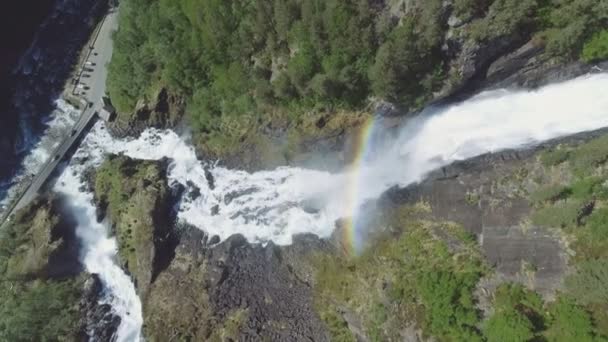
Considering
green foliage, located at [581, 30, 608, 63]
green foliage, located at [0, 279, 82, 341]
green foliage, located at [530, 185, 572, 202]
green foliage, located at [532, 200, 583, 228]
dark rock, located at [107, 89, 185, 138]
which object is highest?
green foliage, located at [581, 30, 608, 63]

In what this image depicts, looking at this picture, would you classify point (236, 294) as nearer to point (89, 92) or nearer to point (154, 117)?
point (154, 117)

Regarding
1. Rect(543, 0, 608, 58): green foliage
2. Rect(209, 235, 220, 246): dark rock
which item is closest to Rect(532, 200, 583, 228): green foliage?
Rect(543, 0, 608, 58): green foliage

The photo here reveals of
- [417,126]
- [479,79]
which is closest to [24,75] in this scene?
[417,126]

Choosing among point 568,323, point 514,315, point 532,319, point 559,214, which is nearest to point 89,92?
point 514,315

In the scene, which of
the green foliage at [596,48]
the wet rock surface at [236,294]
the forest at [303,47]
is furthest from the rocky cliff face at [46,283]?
the green foliage at [596,48]

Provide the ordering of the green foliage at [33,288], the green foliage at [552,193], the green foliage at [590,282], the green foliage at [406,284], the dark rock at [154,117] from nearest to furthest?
the green foliage at [590,282], the green foliage at [552,193], the green foliage at [406,284], the green foliage at [33,288], the dark rock at [154,117]

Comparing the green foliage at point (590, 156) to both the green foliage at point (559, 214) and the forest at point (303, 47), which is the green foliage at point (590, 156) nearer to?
the green foliage at point (559, 214)

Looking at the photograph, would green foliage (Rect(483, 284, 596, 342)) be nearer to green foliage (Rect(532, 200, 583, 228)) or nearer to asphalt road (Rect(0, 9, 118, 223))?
green foliage (Rect(532, 200, 583, 228))
